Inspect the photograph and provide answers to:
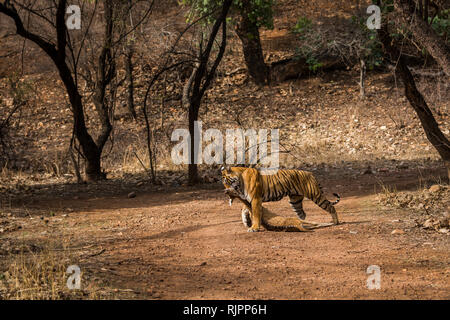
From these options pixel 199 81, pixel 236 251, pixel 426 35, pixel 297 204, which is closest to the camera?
pixel 236 251

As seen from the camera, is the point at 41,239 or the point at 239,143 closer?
the point at 41,239

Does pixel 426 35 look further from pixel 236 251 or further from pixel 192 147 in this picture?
pixel 192 147

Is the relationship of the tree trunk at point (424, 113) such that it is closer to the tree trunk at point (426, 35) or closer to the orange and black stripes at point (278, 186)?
the tree trunk at point (426, 35)

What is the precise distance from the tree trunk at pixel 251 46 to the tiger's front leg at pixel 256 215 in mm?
12335

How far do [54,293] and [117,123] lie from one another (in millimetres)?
13249

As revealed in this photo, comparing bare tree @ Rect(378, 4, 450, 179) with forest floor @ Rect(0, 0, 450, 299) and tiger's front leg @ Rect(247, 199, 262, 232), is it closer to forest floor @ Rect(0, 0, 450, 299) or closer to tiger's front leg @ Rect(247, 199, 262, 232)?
forest floor @ Rect(0, 0, 450, 299)

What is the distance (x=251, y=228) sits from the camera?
6.42 metres

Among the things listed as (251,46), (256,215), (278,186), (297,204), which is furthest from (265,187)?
(251,46)

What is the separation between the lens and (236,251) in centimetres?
572

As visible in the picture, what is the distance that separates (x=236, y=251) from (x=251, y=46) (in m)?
13.5

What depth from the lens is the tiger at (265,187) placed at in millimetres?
6266

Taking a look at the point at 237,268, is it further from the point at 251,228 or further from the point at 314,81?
the point at 314,81
